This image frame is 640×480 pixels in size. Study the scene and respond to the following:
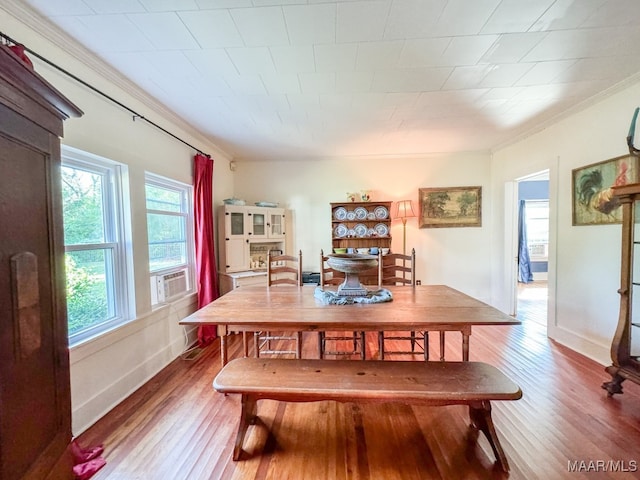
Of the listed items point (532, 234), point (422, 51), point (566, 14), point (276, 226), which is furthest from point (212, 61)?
point (532, 234)

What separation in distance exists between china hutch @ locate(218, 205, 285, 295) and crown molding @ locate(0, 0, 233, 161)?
133cm

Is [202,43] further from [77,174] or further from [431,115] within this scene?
[431,115]

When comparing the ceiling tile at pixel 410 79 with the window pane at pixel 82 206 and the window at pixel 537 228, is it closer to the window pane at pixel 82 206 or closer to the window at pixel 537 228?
the window pane at pixel 82 206

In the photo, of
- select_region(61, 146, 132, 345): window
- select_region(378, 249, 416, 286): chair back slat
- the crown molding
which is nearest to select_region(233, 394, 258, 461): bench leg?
select_region(61, 146, 132, 345): window

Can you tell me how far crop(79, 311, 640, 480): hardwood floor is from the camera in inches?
54.3

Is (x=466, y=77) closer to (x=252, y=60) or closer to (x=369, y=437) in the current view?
(x=252, y=60)

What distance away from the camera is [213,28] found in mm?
1508

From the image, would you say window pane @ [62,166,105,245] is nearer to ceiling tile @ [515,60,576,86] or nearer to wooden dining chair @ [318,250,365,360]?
wooden dining chair @ [318,250,365,360]

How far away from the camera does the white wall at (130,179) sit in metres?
1.60

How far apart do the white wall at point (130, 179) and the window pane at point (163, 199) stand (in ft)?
0.59

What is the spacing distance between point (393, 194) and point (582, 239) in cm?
225

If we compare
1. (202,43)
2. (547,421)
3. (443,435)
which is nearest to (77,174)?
(202,43)

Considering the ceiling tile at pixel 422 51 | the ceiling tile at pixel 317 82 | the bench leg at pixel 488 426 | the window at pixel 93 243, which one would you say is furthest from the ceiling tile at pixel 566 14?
the window at pixel 93 243

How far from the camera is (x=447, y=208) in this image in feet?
13.4
